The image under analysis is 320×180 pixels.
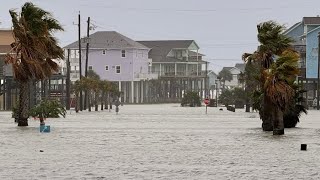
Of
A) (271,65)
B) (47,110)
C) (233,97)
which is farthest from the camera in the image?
(233,97)

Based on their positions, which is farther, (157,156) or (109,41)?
(109,41)

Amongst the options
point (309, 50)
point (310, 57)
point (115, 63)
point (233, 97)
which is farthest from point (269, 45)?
point (115, 63)

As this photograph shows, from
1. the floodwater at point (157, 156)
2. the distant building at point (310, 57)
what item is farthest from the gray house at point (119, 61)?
the floodwater at point (157, 156)

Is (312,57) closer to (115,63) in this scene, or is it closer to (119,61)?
(119,61)

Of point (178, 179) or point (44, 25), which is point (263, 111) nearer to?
point (44, 25)

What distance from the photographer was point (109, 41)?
536 ft

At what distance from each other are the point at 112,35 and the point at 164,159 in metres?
140

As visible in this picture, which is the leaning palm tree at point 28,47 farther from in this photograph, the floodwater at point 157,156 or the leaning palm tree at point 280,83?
the leaning palm tree at point 280,83

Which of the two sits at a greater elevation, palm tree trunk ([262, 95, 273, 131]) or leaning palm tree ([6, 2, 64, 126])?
leaning palm tree ([6, 2, 64, 126])

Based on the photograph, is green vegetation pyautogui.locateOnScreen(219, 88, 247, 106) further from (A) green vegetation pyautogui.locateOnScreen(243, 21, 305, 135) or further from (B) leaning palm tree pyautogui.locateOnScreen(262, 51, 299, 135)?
(B) leaning palm tree pyautogui.locateOnScreen(262, 51, 299, 135)

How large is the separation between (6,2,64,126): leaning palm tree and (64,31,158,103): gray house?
111m

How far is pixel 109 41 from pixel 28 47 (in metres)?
115

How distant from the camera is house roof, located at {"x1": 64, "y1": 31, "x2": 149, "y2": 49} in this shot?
162 meters

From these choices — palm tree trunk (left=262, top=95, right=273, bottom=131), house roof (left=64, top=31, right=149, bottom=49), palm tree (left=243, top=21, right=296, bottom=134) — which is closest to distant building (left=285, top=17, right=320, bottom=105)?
house roof (left=64, top=31, right=149, bottom=49)
